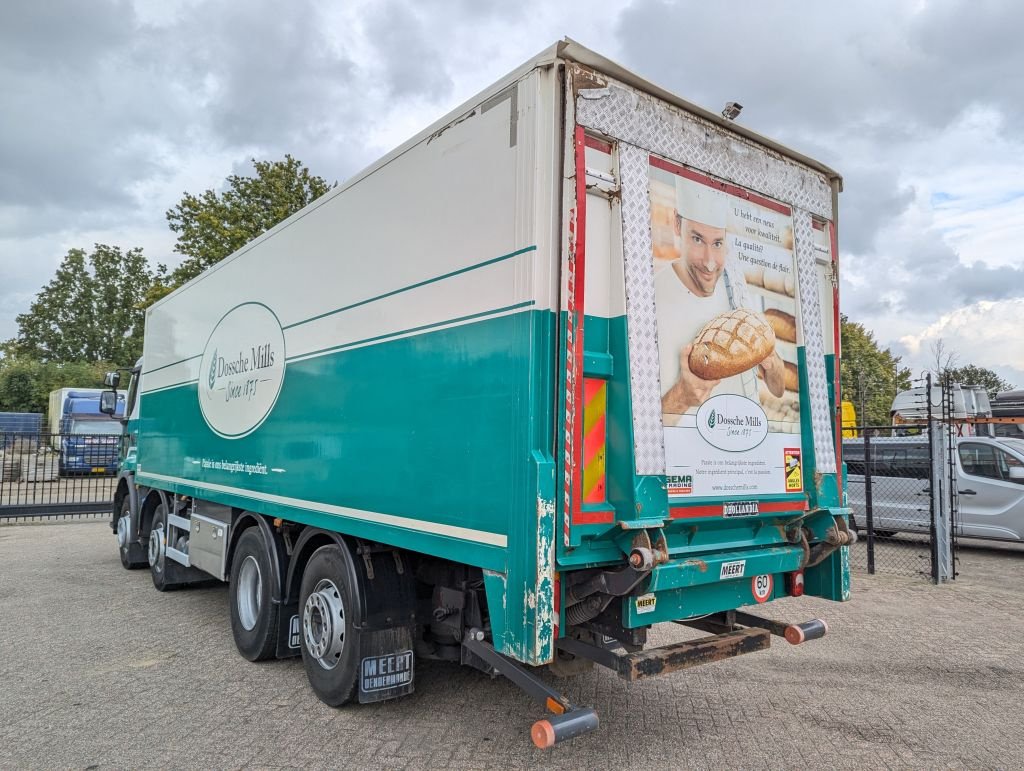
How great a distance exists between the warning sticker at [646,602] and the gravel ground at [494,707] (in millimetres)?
922

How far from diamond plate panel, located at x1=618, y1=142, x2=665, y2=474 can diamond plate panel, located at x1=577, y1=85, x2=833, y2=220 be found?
0.16 m

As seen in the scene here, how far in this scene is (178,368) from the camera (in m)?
7.61

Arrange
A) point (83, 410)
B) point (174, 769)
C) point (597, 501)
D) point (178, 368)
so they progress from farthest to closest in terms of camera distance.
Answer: point (83, 410), point (178, 368), point (174, 769), point (597, 501)

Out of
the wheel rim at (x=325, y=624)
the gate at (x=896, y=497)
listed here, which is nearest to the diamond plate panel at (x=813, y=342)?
the wheel rim at (x=325, y=624)

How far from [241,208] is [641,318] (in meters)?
21.0

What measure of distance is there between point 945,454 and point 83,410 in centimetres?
2921

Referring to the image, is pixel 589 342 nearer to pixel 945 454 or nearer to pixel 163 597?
pixel 163 597

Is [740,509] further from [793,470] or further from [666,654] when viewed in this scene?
[666,654]

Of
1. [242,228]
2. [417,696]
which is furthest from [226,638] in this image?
[242,228]

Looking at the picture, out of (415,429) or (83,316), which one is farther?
(83,316)

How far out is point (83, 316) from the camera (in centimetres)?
5719

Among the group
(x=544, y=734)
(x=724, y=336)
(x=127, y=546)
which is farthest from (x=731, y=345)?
(x=127, y=546)

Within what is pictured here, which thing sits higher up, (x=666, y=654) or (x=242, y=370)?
(x=242, y=370)

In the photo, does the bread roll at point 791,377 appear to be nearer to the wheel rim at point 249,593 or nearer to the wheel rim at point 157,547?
the wheel rim at point 249,593
